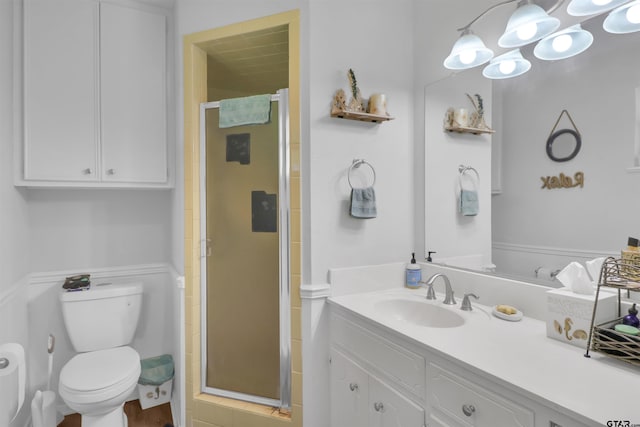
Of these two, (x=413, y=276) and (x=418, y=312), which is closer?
(x=418, y=312)

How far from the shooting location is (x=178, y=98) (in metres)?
2.20

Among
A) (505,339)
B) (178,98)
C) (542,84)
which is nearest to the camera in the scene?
(505,339)

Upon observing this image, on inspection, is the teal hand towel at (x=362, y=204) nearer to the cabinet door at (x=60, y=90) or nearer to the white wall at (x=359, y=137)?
the white wall at (x=359, y=137)

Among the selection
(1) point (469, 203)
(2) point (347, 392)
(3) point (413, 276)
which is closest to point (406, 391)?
(2) point (347, 392)

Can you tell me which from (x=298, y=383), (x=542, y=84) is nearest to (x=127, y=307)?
(x=298, y=383)

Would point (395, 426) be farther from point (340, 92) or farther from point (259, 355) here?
point (340, 92)

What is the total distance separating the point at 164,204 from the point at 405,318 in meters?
2.00

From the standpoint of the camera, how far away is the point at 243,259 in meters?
2.10

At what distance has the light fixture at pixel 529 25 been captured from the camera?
4.29 feet

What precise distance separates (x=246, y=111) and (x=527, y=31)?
145cm

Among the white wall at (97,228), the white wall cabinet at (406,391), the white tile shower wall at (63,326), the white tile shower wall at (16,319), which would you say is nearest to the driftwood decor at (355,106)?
the white wall cabinet at (406,391)

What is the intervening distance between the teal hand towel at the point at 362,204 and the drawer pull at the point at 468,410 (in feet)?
3.36

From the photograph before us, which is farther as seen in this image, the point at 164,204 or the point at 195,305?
the point at 164,204

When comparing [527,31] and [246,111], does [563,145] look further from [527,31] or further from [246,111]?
[246,111]
